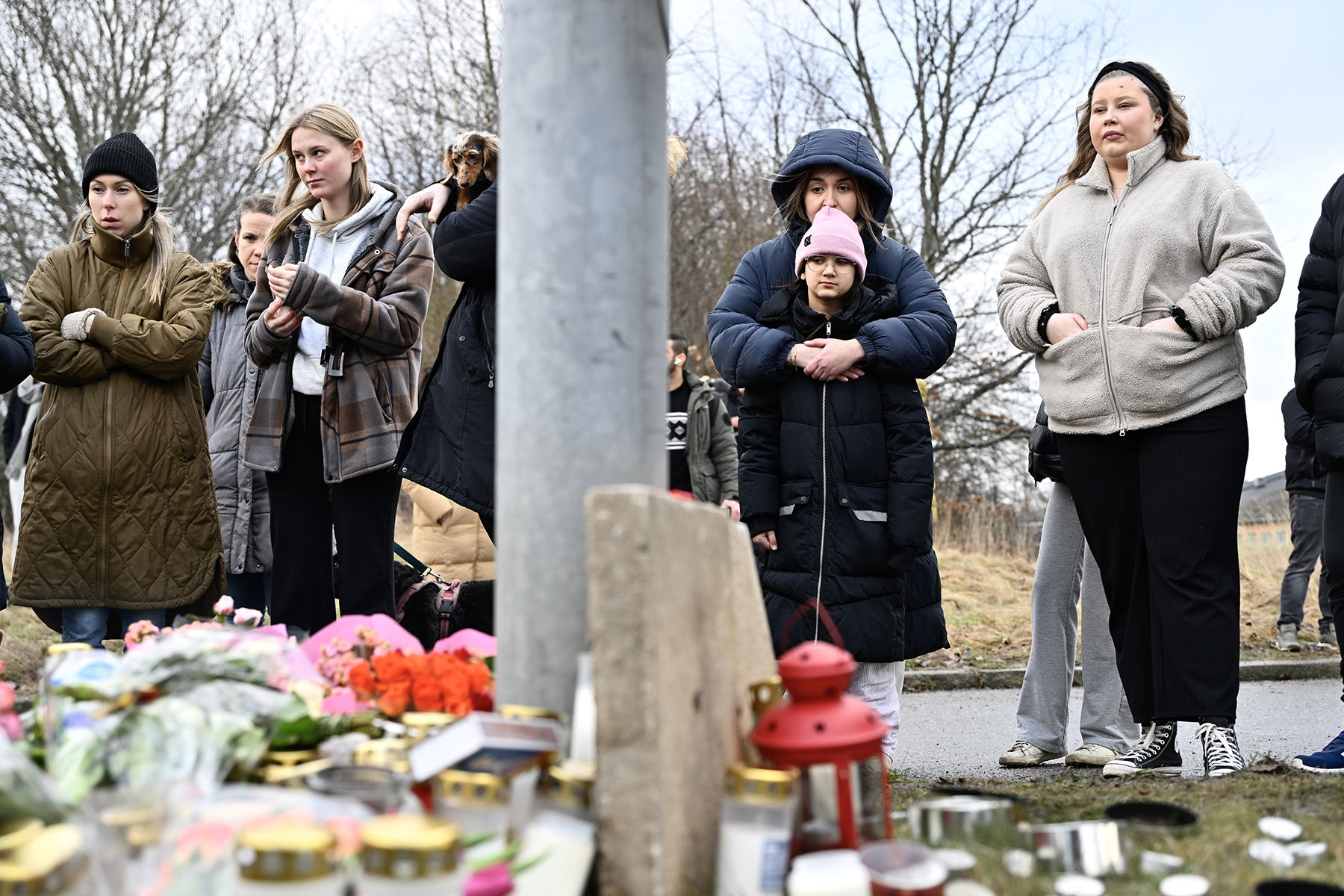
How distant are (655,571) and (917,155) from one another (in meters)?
18.2

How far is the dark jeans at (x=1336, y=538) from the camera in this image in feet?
12.6

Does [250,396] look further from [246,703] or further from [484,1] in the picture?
[484,1]

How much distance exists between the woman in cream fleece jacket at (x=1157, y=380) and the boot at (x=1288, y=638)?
17.6ft

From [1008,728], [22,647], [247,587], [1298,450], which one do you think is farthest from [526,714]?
[1298,450]

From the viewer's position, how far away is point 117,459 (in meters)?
4.48

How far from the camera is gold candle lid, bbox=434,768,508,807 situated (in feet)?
6.30

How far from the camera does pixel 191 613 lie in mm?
4652

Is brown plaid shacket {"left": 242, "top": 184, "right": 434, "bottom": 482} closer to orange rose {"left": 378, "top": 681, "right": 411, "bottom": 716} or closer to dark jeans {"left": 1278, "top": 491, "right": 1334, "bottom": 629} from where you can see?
orange rose {"left": 378, "top": 681, "right": 411, "bottom": 716}

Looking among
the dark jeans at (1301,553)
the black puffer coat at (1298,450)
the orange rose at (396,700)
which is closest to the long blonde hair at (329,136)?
the orange rose at (396,700)

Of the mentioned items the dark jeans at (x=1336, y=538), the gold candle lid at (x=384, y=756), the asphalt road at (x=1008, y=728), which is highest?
the dark jeans at (x=1336, y=538)

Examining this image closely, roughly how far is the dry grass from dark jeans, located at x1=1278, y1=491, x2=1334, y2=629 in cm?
33

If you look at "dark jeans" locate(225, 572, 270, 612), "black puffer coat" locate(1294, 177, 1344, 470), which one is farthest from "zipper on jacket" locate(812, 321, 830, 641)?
"dark jeans" locate(225, 572, 270, 612)

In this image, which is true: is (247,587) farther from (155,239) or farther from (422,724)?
(422,724)

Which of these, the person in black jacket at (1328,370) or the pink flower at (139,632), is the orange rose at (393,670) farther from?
the person in black jacket at (1328,370)
